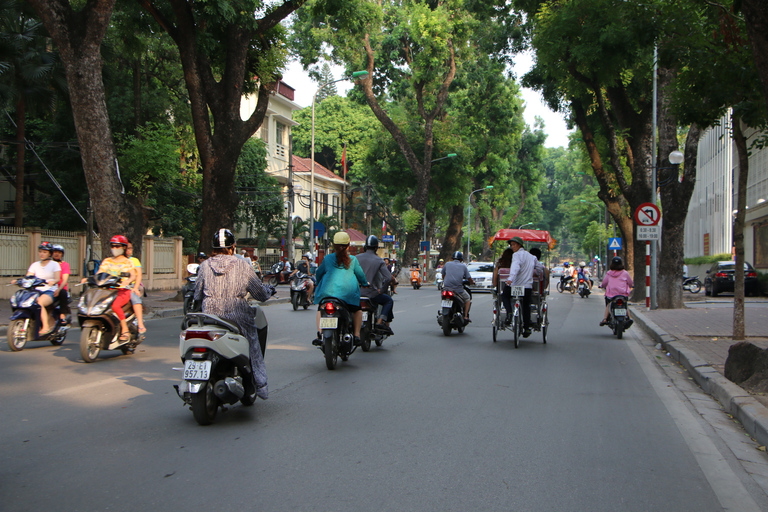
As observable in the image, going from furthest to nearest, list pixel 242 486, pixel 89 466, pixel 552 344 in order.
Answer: pixel 552 344
pixel 89 466
pixel 242 486

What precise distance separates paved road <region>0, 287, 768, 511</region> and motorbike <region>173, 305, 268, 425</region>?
220 mm

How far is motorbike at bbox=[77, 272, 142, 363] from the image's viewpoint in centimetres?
956

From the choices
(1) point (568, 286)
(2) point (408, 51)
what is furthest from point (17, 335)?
(2) point (408, 51)

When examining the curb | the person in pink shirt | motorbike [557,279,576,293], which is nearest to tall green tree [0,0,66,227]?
the person in pink shirt

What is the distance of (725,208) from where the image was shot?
1682 inches

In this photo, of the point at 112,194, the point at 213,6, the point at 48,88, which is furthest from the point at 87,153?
the point at 48,88

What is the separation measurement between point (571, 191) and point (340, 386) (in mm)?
96138

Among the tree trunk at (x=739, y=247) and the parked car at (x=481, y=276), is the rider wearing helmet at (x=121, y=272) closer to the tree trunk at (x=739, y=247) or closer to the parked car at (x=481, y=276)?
the tree trunk at (x=739, y=247)

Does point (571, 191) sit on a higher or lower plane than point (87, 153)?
higher

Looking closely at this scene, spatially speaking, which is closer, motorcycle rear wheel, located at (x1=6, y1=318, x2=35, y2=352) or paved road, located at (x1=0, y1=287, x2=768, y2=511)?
paved road, located at (x1=0, y1=287, x2=768, y2=511)

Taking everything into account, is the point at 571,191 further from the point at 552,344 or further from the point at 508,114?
the point at 552,344

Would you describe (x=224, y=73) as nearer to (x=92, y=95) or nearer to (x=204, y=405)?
(x=92, y=95)

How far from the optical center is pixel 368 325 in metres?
10.8

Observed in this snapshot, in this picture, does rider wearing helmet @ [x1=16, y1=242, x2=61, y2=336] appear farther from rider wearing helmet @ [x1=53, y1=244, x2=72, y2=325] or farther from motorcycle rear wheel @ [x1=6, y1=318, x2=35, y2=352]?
motorcycle rear wheel @ [x1=6, y1=318, x2=35, y2=352]
